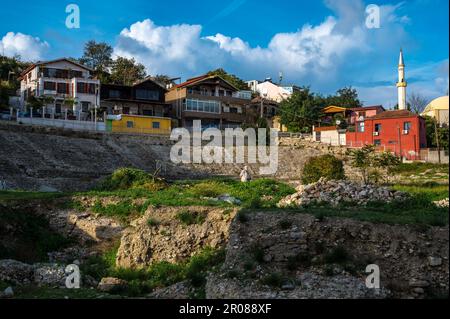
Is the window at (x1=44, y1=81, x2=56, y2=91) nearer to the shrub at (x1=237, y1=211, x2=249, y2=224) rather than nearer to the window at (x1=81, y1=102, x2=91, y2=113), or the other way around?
the window at (x1=81, y1=102, x2=91, y2=113)

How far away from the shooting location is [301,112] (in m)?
64.2

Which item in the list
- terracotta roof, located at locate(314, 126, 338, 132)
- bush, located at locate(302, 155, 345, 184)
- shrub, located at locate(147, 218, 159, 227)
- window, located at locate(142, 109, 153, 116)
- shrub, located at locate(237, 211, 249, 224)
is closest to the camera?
shrub, located at locate(237, 211, 249, 224)

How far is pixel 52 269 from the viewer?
→ 662 inches

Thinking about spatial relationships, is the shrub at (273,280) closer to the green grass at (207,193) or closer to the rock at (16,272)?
the green grass at (207,193)

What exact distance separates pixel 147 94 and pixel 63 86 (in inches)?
383

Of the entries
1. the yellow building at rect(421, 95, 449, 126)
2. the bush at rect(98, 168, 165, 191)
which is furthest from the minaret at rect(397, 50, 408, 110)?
the bush at rect(98, 168, 165, 191)

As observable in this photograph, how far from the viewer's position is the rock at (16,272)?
1593 cm

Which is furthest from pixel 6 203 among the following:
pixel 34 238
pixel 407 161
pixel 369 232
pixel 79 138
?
pixel 407 161

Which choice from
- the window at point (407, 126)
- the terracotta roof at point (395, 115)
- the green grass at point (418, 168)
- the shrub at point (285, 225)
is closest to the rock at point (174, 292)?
the shrub at point (285, 225)

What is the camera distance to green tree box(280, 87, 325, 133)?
211 feet

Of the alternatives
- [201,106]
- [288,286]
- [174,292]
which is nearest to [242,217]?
[174,292]

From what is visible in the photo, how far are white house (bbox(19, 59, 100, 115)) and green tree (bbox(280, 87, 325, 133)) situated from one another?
74.8ft
